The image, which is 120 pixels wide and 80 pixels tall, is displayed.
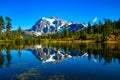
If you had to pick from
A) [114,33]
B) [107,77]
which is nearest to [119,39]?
[114,33]

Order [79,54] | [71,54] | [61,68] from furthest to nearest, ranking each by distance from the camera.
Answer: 1. [71,54]
2. [79,54]
3. [61,68]

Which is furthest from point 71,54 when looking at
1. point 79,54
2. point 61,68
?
point 61,68

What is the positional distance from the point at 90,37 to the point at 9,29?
68.0 metres

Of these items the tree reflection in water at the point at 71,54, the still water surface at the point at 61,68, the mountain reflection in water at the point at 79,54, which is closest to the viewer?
the still water surface at the point at 61,68

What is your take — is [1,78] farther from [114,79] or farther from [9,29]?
[9,29]

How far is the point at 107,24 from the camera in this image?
19175cm

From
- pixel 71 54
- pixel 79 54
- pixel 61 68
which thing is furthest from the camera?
pixel 71 54

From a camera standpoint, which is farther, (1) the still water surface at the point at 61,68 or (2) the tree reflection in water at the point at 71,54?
(2) the tree reflection in water at the point at 71,54

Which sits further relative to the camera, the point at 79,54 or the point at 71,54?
the point at 71,54

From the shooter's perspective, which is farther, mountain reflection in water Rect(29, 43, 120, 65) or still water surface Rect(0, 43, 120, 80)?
mountain reflection in water Rect(29, 43, 120, 65)

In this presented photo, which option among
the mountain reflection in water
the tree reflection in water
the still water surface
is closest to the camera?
the still water surface

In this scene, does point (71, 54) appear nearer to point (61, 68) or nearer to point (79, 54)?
point (79, 54)

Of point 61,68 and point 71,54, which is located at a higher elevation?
point 71,54

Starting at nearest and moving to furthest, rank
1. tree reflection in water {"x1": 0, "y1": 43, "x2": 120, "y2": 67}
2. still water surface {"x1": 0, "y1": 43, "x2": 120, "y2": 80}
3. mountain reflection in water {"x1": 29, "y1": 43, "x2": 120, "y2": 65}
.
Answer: still water surface {"x1": 0, "y1": 43, "x2": 120, "y2": 80}
tree reflection in water {"x1": 0, "y1": 43, "x2": 120, "y2": 67}
mountain reflection in water {"x1": 29, "y1": 43, "x2": 120, "y2": 65}
